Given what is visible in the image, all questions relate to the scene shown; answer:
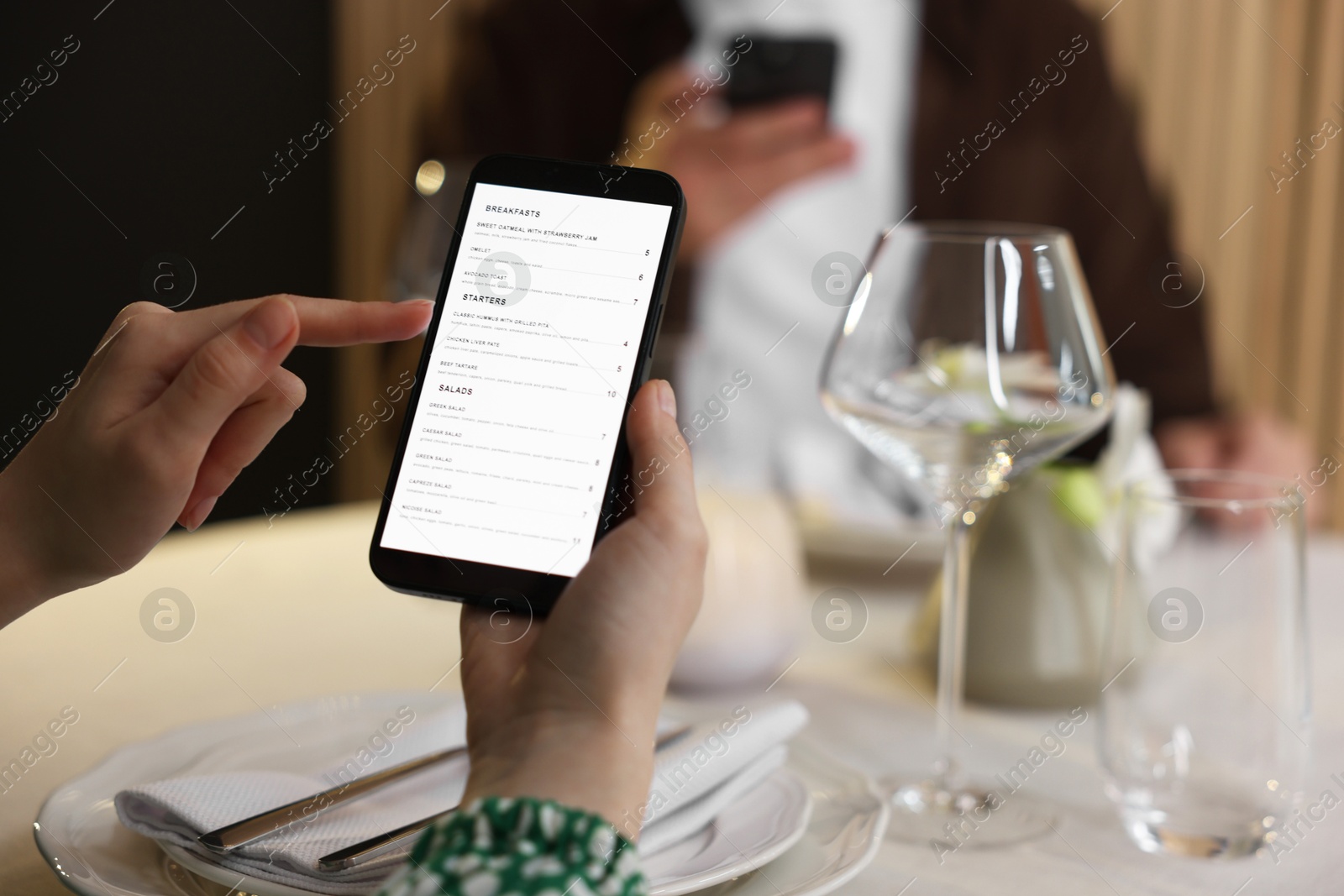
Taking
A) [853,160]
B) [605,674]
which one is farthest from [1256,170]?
[605,674]

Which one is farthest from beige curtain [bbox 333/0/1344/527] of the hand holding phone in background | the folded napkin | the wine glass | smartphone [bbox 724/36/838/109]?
the folded napkin

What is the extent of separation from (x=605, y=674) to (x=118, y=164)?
5.26 feet

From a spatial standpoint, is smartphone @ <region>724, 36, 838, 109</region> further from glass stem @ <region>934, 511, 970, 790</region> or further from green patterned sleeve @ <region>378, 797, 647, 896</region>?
green patterned sleeve @ <region>378, 797, 647, 896</region>

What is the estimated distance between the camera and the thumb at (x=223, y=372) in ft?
1.24

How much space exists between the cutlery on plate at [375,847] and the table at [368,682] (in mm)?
125

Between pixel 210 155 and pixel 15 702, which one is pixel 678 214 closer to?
pixel 15 702

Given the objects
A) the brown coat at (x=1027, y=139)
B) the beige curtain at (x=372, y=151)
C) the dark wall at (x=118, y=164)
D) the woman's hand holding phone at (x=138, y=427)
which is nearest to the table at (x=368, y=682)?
the woman's hand holding phone at (x=138, y=427)

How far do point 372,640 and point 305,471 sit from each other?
1464 mm

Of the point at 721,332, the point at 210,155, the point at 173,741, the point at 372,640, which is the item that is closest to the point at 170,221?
the point at 210,155

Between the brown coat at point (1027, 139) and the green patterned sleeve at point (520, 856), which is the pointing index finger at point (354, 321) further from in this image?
the brown coat at point (1027, 139)

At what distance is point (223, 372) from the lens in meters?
0.38

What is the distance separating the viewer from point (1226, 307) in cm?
181

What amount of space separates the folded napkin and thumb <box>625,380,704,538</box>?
9 cm

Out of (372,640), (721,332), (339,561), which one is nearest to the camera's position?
(372,640)
